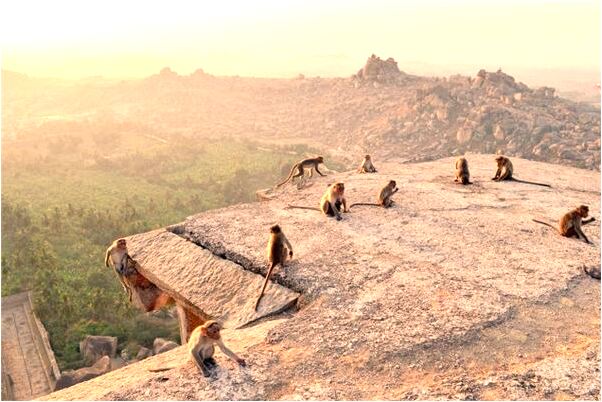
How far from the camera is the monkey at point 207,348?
4.73m

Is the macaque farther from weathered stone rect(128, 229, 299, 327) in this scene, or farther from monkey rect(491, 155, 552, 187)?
monkey rect(491, 155, 552, 187)

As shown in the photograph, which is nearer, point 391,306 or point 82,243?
point 391,306

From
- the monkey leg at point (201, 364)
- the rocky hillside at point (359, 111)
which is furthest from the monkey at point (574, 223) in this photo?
the rocky hillside at point (359, 111)

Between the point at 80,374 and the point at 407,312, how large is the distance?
16266 millimetres

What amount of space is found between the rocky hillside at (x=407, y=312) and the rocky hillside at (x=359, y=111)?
3190 cm

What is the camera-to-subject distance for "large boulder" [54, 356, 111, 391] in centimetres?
1806

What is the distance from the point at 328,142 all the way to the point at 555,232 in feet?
204

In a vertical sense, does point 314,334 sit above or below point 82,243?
above

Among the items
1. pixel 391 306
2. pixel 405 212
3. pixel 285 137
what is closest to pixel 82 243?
pixel 405 212

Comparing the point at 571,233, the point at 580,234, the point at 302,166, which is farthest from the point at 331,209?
the point at 580,234

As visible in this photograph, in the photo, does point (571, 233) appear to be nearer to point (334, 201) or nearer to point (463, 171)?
point (463, 171)

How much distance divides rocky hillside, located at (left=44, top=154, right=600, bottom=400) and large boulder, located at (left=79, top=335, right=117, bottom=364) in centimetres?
1417

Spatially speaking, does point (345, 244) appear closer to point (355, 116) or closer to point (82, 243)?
point (82, 243)

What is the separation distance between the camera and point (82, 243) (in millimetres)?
34438
